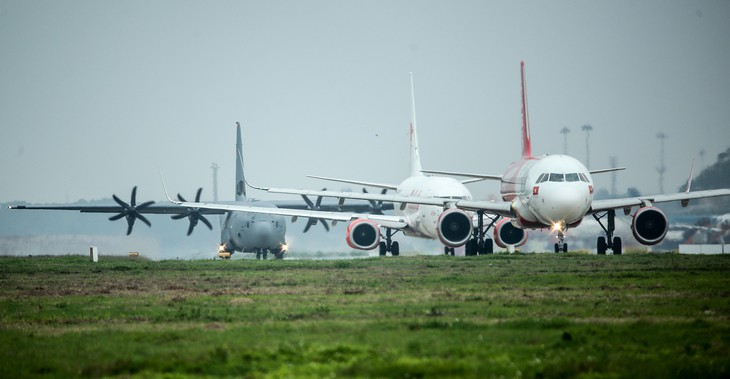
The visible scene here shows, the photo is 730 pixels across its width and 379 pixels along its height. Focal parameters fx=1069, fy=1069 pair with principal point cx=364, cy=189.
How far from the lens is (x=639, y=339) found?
52.7 feet

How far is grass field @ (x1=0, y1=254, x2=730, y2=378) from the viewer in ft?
45.9

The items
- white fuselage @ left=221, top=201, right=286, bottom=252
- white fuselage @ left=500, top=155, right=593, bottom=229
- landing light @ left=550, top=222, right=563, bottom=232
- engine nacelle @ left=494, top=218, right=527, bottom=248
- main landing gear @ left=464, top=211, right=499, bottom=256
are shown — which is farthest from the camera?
white fuselage @ left=221, top=201, right=286, bottom=252

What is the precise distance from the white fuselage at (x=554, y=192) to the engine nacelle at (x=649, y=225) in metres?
2.80

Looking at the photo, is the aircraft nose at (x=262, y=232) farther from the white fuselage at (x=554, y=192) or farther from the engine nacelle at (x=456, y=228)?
the white fuselage at (x=554, y=192)

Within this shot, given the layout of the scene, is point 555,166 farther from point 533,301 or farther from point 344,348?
point 344,348

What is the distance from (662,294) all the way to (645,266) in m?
11.1

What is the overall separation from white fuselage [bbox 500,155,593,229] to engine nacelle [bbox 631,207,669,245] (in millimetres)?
2801

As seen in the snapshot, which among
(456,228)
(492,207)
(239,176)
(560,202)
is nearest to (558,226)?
(560,202)

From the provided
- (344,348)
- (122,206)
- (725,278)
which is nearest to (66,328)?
(344,348)

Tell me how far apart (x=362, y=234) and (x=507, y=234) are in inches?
301

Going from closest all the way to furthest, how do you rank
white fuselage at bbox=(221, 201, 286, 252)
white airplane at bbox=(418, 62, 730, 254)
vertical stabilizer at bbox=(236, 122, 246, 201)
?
1. white airplane at bbox=(418, 62, 730, 254)
2. white fuselage at bbox=(221, 201, 286, 252)
3. vertical stabilizer at bbox=(236, 122, 246, 201)

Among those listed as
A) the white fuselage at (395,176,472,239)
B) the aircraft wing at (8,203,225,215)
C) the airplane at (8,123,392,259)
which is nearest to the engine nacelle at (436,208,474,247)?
the white fuselage at (395,176,472,239)

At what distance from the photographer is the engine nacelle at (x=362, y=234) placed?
55.5 metres

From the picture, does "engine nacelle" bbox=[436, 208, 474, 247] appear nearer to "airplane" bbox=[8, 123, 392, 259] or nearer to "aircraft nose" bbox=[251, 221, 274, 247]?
"airplane" bbox=[8, 123, 392, 259]
